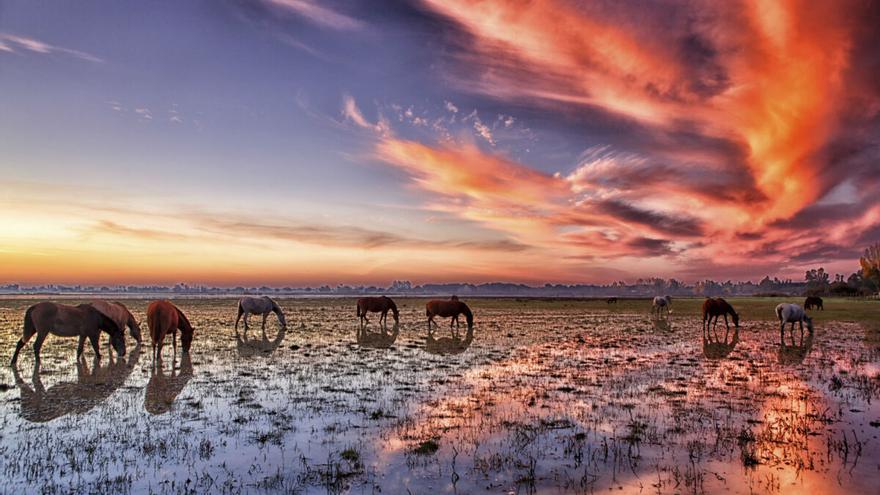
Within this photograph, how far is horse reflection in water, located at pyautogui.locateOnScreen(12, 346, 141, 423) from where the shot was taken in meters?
10.5

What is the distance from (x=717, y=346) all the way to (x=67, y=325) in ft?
93.1

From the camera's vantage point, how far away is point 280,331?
28.6 m

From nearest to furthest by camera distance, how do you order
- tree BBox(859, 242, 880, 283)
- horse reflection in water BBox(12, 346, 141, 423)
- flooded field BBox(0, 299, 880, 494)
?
flooded field BBox(0, 299, 880, 494), horse reflection in water BBox(12, 346, 141, 423), tree BBox(859, 242, 880, 283)

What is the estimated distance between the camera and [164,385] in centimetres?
1327

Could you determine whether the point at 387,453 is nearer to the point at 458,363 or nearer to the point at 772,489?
the point at 772,489

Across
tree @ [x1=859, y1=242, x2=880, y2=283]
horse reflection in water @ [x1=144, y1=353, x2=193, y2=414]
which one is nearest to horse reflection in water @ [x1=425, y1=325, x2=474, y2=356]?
horse reflection in water @ [x1=144, y1=353, x2=193, y2=414]

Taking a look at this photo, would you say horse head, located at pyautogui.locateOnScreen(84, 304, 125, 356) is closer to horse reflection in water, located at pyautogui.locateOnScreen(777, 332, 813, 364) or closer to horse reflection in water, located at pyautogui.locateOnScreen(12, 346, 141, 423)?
horse reflection in water, located at pyautogui.locateOnScreen(12, 346, 141, 423)

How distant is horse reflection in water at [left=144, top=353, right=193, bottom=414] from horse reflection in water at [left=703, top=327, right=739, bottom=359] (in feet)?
65.3

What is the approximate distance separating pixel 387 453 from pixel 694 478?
4.96m

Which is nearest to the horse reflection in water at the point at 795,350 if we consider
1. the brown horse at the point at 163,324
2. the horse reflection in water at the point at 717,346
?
the horse reflection in water at the point at 717,346

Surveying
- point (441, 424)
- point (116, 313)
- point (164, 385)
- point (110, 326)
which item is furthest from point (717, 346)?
point (116, 313)

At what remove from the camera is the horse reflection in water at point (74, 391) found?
34.5ft

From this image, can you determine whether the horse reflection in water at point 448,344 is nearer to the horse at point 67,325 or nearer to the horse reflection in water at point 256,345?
the horse reflection in water at point 256,345

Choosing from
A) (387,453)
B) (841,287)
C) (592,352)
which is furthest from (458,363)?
(841,287)
